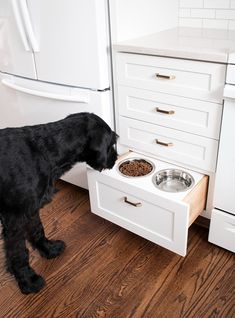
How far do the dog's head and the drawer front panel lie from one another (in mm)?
147

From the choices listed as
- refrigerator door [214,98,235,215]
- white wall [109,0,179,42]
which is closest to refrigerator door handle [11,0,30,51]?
white wall [109,0,179,42]

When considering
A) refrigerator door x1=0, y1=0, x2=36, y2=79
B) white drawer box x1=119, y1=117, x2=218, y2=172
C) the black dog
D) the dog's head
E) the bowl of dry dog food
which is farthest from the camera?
refrigerator door x1=0, y1=0, x2=36, y2=79

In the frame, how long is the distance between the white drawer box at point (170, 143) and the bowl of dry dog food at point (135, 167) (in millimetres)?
66

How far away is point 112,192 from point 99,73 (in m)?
0.56

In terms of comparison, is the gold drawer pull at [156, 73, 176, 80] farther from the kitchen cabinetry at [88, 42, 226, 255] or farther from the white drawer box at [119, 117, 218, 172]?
the white drawer box at [119, 117, 218, 172]

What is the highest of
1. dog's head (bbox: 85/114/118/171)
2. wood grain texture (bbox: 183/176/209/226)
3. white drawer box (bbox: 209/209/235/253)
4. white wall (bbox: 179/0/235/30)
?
white wall (bbox: 179/0/235/30)

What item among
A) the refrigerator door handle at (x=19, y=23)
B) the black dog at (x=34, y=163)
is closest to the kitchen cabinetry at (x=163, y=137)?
the black dog at (x=34, y=163)

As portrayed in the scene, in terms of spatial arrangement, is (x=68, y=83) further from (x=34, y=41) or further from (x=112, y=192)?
(x=112, y=192)

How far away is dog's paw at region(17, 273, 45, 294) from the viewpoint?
135 cm

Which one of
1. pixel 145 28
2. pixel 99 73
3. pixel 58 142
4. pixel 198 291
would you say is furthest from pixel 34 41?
pixel 198 291

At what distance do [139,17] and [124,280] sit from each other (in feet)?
4.07

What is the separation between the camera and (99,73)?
1.50m

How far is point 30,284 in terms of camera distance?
4.44 ft

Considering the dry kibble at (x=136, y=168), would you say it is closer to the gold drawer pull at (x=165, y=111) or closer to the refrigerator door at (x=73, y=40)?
the gold drawer pull at (x=165, y=111)
